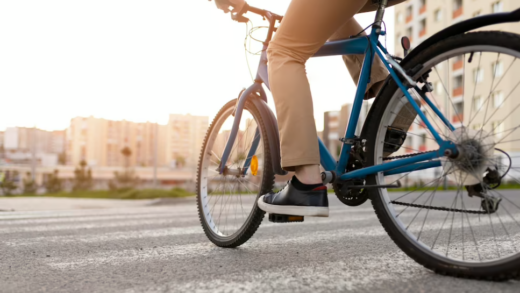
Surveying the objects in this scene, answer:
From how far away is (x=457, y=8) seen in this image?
40.2 metres

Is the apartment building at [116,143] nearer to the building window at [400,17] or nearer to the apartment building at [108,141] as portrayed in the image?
the apartment building at [108,141]

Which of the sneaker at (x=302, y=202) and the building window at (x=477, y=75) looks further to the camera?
the sneaker at (x=302, y=202)

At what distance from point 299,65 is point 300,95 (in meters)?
0.15

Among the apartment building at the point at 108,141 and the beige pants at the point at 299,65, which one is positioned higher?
the apartment building at the point at 108,141

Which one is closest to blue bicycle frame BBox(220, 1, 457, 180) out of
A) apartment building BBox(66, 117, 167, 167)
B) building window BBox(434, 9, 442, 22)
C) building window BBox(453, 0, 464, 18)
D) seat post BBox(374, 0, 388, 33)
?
seat post BBox(374, 0, 388, 33)

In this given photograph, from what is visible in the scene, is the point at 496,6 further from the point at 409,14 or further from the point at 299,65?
the point at 299,65

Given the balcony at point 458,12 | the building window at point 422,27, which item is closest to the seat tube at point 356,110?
the balcony at point 458,12

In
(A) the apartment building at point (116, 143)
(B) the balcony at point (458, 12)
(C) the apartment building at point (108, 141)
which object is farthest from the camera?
(C) the apartment building at point (108, 141)

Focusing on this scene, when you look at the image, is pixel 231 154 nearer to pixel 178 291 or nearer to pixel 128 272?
pixel 128 272

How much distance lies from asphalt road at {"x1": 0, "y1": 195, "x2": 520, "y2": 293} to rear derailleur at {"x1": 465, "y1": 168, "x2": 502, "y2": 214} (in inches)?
10.5

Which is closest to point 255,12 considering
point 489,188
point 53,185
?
point 489,188

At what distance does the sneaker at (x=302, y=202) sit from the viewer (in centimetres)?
194

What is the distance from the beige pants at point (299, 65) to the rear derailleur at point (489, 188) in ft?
2.21

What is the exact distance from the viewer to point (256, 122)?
259 cm
